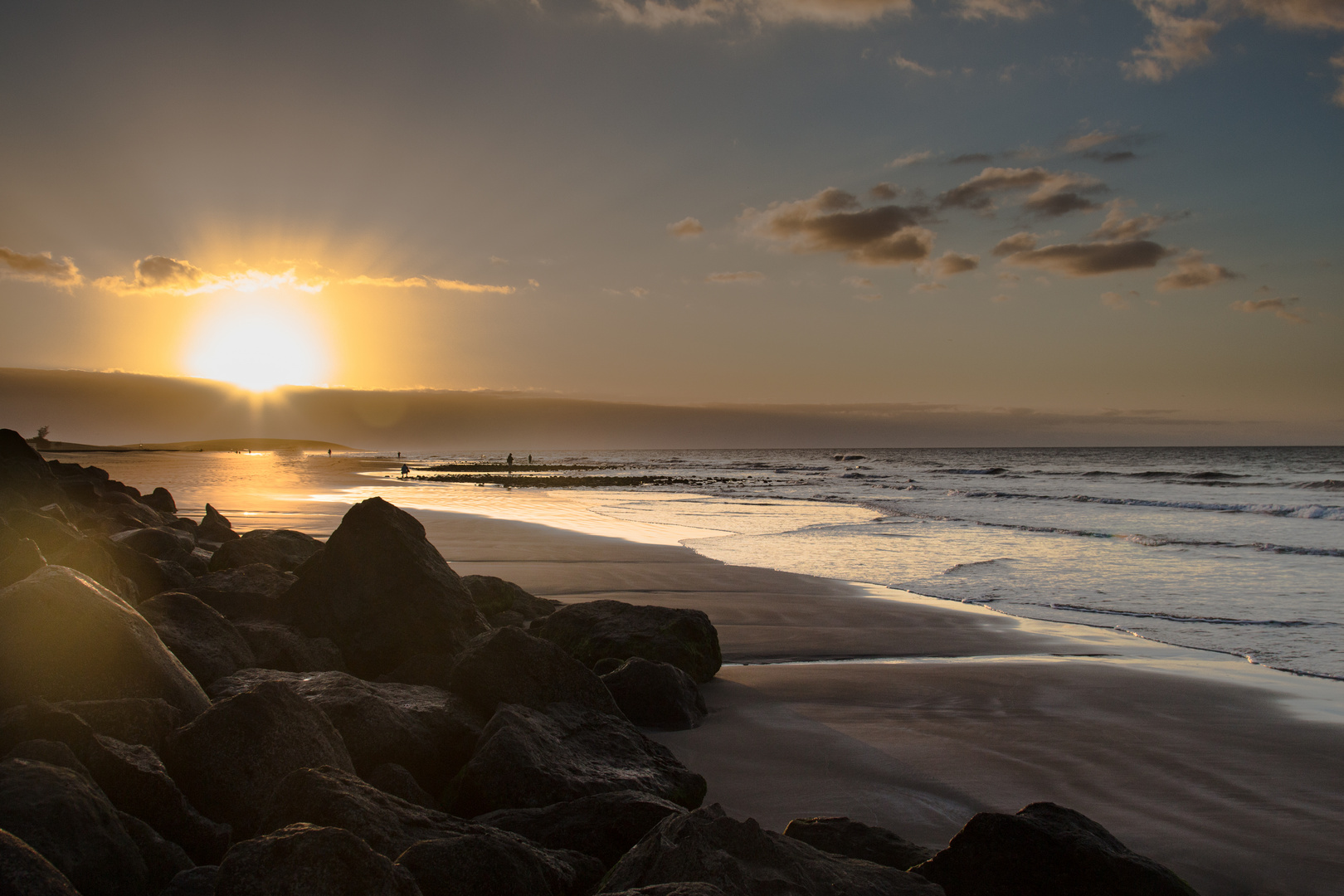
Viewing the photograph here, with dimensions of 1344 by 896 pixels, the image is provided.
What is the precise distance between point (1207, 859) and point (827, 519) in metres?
17.9

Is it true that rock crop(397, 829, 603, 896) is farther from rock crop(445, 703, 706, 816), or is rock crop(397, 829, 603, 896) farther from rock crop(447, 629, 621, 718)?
rock crop(447, 629, 621, 718)

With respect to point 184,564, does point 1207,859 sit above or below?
below

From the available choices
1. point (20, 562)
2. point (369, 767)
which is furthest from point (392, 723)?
point (20, 562)

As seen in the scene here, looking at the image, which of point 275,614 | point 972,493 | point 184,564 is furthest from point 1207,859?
point 972,493

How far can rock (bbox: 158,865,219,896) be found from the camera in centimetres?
241

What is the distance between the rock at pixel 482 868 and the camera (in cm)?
245

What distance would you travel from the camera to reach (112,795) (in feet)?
9.13

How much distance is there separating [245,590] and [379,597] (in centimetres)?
137

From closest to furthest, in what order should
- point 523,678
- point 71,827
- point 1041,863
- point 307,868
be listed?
1. point 307,868
2. point 71,827
3. point 1041,863
4. point 523,678

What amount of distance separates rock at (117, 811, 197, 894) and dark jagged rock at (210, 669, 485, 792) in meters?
0.92

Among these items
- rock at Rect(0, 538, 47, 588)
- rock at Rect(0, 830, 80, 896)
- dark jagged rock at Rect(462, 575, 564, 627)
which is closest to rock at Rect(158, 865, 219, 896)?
rock at Rect(0, 830, 80, 896)

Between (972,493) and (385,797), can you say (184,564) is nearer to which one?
(385,797)

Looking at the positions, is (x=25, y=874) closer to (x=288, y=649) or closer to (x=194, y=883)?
(x=194, y=883)

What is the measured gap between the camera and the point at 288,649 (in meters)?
5.04
